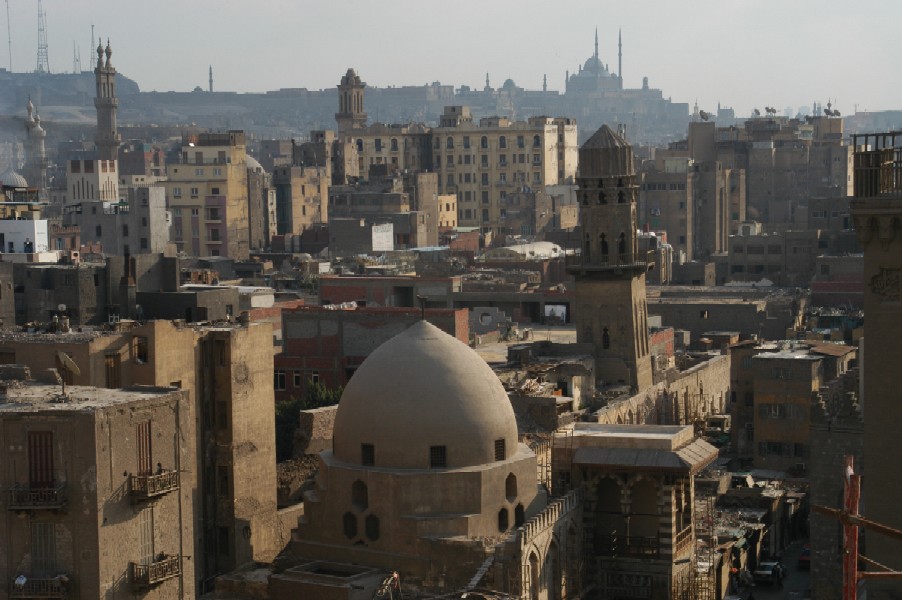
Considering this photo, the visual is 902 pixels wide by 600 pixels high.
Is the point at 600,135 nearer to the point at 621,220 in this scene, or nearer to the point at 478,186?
the point at 621,220

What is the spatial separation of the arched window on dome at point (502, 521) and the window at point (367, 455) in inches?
99.2

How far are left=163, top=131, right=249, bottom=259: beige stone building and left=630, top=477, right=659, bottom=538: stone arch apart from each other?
2809 inches

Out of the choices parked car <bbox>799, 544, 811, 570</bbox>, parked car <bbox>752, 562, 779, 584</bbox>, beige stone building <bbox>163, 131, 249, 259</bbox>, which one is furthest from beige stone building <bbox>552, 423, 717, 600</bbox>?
beige stone building <bbox>163, 131, 249, 259</bbox>

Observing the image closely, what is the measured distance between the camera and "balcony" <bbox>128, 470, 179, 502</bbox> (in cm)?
2570

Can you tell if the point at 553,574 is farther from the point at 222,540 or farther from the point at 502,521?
the point at 222,540

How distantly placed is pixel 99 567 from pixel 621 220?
30.4m

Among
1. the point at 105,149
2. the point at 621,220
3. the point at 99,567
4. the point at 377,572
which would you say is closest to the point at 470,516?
the point at 377,572

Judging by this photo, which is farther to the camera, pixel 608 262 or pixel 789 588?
pixel 608 262

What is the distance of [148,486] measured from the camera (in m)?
25.8

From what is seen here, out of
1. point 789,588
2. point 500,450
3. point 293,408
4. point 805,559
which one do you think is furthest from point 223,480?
point 805,559

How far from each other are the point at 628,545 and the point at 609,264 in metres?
19.1

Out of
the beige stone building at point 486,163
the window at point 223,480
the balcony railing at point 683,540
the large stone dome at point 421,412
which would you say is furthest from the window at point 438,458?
the beige stone building at point 486,163

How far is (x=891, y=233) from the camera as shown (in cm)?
2236

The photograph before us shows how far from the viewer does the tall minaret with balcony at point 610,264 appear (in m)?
53.2
